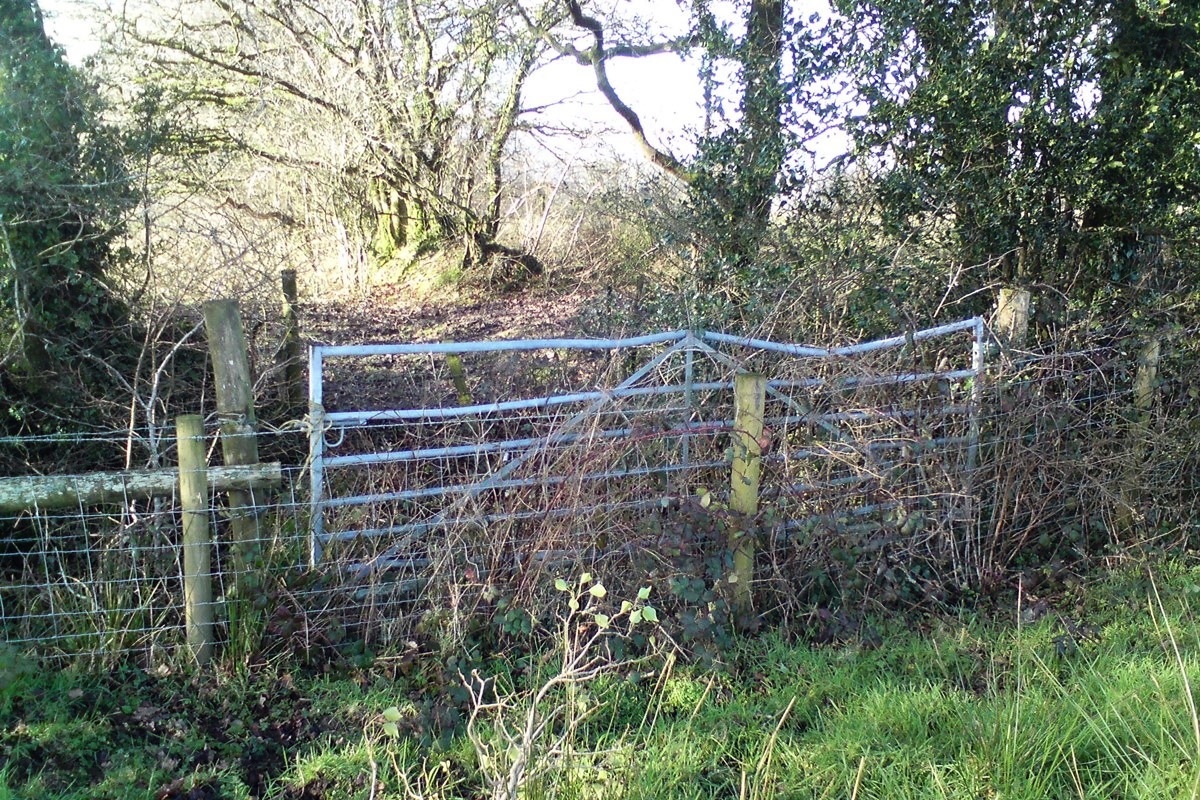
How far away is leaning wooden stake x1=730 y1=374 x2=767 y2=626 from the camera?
4.49m

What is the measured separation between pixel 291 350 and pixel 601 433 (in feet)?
12.9

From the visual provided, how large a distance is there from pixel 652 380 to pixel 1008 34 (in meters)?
4.24

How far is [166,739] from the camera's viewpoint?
365 centimetres

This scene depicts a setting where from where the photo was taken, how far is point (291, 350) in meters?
7.45

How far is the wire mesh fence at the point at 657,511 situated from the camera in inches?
169

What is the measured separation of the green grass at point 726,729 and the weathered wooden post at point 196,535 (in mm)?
234

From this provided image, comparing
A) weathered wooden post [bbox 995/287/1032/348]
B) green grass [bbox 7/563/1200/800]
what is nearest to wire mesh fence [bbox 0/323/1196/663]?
weathered wooden post [bbox 995/287/1032/348]

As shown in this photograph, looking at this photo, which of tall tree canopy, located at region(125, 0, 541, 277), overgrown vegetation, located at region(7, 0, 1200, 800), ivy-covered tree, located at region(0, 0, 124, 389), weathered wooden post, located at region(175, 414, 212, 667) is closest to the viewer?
overgrown vegetation, located at region(7, 0, 1200, 800)

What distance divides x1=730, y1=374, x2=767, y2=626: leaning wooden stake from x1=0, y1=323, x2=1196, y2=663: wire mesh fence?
54mm

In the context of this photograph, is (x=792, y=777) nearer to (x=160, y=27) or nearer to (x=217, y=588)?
(x=217, y=588)

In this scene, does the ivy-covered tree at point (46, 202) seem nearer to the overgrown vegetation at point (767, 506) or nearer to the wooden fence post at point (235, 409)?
the overgrown vegetation at point (767, 506)

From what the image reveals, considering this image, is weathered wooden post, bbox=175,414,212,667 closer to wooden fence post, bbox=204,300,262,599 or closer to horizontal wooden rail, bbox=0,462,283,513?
horizontal wooden rail, bbox=0,462,283,513

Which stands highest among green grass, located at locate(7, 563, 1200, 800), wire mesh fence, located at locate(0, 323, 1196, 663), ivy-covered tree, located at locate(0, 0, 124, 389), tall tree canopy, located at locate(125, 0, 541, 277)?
tall tree canopy, located at locate(125, 0, 541, 277)

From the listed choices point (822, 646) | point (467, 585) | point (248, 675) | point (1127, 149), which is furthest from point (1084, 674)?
point (1127, 149)
